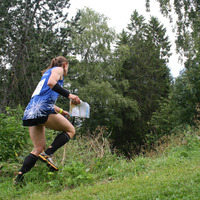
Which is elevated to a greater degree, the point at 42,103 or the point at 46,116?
the point at 42,103

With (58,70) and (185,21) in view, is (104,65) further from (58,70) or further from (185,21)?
(58,70)

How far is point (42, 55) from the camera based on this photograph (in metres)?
14.4

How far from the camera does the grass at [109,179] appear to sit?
291 cm

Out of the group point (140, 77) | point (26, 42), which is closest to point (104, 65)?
point (140, 77)

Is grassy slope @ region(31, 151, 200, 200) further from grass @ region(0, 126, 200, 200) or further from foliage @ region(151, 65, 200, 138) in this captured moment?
foliage @ region(151, 65, 200, 138)

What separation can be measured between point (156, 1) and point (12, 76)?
9311mm

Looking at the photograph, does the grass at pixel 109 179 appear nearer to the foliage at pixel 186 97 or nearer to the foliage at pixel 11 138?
the foliage at pixel 11 138

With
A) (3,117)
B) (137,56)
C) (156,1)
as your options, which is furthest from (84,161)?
(137,56)

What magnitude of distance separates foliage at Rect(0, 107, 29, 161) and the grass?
369 mm

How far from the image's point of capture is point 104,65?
26.4 m

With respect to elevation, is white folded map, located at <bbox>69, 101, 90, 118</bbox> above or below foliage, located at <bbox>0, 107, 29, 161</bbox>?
above

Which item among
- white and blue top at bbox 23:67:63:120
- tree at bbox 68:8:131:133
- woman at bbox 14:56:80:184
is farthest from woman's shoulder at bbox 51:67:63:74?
tree at bbox 68:8:131:133

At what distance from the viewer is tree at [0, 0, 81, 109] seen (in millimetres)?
13148

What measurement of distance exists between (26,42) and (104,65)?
1392cm
